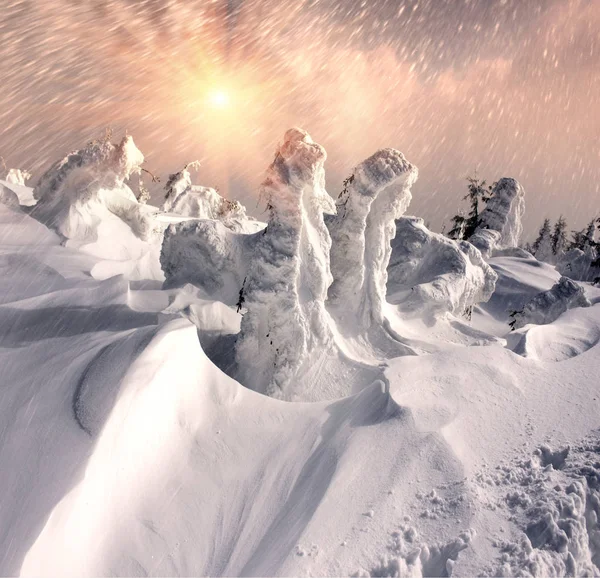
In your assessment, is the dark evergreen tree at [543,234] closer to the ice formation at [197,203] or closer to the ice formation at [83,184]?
the ice formation at [197,203]

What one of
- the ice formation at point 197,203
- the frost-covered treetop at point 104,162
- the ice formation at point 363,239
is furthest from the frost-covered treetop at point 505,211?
the frost-covered treetop at point 104,162

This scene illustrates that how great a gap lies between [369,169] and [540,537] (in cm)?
712

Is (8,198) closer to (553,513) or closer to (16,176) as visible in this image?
(553,513)

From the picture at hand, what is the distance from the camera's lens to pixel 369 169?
8.89 m

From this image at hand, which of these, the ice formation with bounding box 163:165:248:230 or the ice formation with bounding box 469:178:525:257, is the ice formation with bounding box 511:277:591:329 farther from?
the ice formation with bounding box 163:165:248:230

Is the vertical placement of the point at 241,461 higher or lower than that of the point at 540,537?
lower

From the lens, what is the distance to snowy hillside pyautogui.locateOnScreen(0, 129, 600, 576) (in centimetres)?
344

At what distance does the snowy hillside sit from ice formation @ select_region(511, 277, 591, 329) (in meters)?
5.02

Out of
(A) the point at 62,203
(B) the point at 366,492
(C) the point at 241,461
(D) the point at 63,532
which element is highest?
(B) the point at 366,492

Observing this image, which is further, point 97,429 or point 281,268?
point 281,268

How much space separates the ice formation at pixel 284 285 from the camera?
7.45 m

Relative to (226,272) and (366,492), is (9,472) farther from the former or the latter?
(226,272)

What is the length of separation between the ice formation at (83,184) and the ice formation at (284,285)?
24.0 ft

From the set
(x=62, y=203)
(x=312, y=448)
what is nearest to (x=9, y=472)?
(x=312, y=448)
